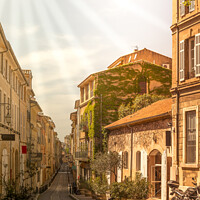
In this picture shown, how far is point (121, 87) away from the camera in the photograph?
42.2 metres

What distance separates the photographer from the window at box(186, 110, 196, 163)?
18609 millimetres

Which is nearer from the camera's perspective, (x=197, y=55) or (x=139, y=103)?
(x=197, y=55)

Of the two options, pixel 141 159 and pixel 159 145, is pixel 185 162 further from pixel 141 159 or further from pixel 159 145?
pixel 141 159

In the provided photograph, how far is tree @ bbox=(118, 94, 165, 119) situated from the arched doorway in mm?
13568

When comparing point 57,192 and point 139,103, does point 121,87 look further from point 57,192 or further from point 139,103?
point 57,192

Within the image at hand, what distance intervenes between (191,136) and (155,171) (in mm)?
7731

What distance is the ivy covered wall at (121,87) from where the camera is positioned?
138ft

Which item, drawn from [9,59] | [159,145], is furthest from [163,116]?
[9,59]

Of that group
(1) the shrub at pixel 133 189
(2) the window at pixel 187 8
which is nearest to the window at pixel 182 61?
(2) the window at pixel 187 8

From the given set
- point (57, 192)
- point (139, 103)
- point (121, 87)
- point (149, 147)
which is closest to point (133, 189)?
point (149, 147)

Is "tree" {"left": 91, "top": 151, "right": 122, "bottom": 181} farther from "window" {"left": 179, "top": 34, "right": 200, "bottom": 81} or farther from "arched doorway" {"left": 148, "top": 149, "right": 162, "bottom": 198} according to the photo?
"window" {"left": 179, "top": 34, "right": 200, "bottom": 81}

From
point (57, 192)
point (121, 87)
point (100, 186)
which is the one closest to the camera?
point (100, 186)

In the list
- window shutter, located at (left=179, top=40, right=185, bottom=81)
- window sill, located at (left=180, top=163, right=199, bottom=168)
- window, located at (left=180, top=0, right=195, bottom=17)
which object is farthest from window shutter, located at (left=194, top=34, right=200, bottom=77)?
window sill, located at (left=180, top=163, right=199, bottom=168)

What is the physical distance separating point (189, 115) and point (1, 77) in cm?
1083
